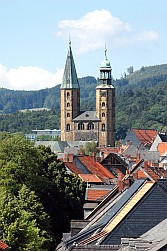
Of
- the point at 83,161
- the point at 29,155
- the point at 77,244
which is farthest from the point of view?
the point at 83,161

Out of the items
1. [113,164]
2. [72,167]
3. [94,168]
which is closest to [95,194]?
[72,167]

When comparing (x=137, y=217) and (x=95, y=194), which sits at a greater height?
(x=137, y=217)

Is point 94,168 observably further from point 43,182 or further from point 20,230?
point 20,230

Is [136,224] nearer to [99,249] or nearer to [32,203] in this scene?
[99,249]

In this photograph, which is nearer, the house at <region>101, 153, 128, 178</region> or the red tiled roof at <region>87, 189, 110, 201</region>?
the red tiled roof at <region>87, 189, 110, 201</region>

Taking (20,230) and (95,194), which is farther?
(95,194)

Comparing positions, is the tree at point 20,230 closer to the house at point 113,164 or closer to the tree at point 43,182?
the tree at point 43,182

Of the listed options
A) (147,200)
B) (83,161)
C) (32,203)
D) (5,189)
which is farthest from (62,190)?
(147,200)

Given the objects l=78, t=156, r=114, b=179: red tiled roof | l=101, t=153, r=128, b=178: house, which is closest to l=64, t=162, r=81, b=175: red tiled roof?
l=78, t=156, r=114, b=179: red tiled roof

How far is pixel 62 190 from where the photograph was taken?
185ft

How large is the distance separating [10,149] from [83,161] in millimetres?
28348

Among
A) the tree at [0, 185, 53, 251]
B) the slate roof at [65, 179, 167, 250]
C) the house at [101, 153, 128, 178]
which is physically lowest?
the house at [101, 153, 128, 178]

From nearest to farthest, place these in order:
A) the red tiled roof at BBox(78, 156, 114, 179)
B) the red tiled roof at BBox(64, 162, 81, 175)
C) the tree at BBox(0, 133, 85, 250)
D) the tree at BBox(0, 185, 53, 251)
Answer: the tree at BBox(0, 185, 53, 251)
the tree at BBox(0, 133, 85, 250)
the red tiled roof at BBox(64, 162, 81, 175)
the red tiled roof at BBox(78, 156, 114, 179)

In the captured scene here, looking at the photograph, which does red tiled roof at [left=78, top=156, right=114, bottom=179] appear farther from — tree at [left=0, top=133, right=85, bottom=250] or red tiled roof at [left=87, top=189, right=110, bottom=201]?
red tiled roof at [left=87, top=189, right=110, bottom=201]
